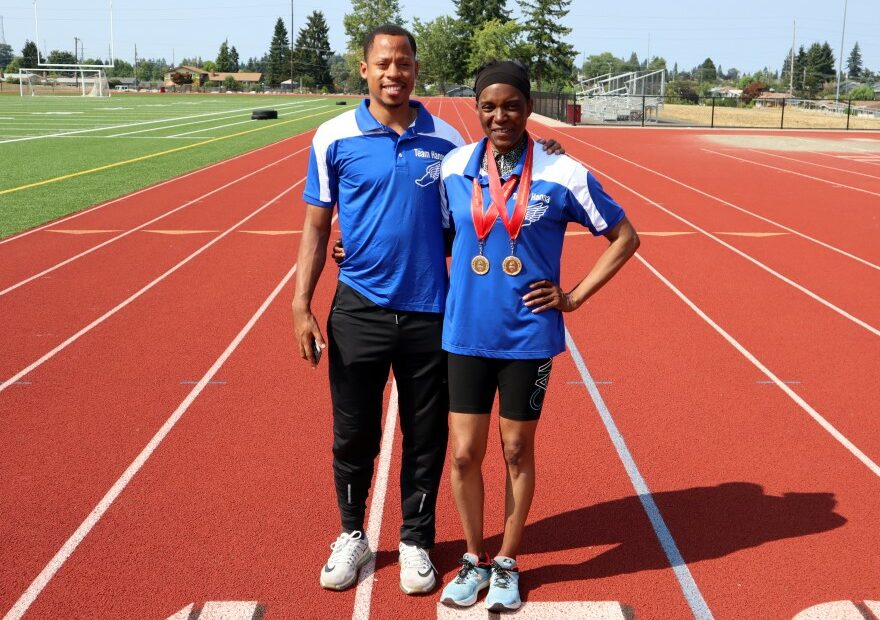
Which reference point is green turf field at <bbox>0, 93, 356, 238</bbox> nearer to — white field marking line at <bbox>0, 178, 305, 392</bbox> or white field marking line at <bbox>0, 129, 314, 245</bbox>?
white field marking line at <bbox>0, 129, 314, 245</bbox>

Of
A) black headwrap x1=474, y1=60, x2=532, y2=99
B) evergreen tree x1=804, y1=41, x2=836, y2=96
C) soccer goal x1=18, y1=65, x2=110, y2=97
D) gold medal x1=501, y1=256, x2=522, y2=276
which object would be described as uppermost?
evergreen tree x1=804, y1=41, x2=836, y2=96

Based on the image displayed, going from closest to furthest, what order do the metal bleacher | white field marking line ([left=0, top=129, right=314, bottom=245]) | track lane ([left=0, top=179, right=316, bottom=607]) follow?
track lane ([left=0, top=179, right=316, bottom=607]), white field marking line ([left=0, top=129, right=314, bottom=245]), the metal bleacher

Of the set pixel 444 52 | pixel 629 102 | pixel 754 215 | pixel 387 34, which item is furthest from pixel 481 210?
pixel 444 52

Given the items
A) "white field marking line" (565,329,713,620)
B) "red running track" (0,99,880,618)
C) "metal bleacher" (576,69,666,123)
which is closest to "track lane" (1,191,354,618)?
"red running track" (0,99,880,618)

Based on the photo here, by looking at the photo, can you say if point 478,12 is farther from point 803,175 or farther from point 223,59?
point 803,175

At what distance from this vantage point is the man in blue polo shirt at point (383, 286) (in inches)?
132

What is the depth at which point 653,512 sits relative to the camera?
14.0ft

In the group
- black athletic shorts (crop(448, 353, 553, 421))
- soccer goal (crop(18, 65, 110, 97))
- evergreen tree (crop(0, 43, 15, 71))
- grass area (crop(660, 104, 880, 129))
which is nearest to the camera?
black athletic shorts (crop(448, 353, 553, 421))

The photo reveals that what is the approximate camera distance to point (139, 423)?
17.6 feet

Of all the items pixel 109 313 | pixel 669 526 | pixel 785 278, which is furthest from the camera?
pixel 785 278

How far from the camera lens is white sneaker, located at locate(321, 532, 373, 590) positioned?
11.6ft

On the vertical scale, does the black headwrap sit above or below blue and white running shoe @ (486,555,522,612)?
above

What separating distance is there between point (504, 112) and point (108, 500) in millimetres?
2614

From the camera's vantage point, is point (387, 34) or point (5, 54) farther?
point (5, 54)
